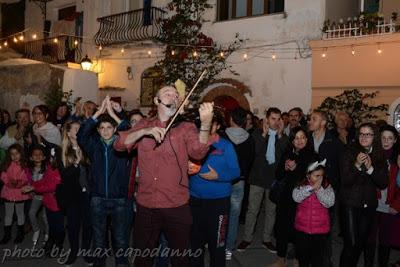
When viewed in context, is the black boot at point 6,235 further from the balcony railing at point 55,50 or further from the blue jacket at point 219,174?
the balcony railing at point 55,50

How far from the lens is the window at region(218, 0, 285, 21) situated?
46.1ft

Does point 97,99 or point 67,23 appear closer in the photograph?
point 97,99

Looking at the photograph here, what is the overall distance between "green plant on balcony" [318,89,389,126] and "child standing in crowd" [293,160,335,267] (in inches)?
268

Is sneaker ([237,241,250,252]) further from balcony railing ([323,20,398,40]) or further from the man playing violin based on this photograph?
balcony railing ([323,20,398,40])

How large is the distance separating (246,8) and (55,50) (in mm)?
8517

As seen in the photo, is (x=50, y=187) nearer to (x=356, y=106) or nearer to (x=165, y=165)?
(x=165, y=165)

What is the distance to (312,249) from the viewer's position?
16.3ft

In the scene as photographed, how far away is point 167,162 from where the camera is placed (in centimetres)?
379

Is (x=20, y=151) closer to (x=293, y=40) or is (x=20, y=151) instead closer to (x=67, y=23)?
(x=293, y=40)

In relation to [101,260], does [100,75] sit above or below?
above

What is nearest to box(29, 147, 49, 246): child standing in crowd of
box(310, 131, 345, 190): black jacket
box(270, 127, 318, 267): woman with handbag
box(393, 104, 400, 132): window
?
box(270, 127, 318, 267): woman with handbag

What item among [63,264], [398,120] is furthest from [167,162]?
[398,120]

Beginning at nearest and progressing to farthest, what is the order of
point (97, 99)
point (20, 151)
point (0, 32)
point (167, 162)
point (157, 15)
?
point (167, 162) < point (20, 151) < point (157, 15) < point (97, 99) < point (0, 32)

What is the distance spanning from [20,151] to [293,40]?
8.80 meters
